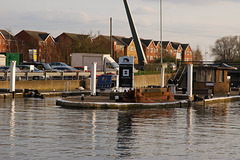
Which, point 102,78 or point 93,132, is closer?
point 93,132

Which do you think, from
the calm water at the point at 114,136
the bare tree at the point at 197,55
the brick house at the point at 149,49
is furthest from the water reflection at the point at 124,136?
the bare tree at the point at 197,55

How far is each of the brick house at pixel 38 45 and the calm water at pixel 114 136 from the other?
8391cm

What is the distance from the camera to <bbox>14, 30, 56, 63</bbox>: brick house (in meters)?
116

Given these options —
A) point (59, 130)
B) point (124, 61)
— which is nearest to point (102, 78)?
point (124, 61)

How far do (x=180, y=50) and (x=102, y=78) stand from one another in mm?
136130

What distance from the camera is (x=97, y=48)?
104m

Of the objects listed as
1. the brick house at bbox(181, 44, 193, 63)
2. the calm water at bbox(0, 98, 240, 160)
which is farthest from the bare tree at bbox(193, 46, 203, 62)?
the calm water at bbox(0, 98, 240, 160)

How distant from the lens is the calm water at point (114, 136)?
12625 mm

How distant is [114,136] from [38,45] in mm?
104805

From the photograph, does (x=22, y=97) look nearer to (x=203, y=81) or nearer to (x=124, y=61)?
(x=124, y=61)

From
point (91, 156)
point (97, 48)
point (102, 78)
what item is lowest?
point (91, 156)

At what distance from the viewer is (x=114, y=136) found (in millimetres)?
15898

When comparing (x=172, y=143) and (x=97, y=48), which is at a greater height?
(x=97, y=48)

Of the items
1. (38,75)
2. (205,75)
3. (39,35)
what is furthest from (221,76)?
(39,35)
